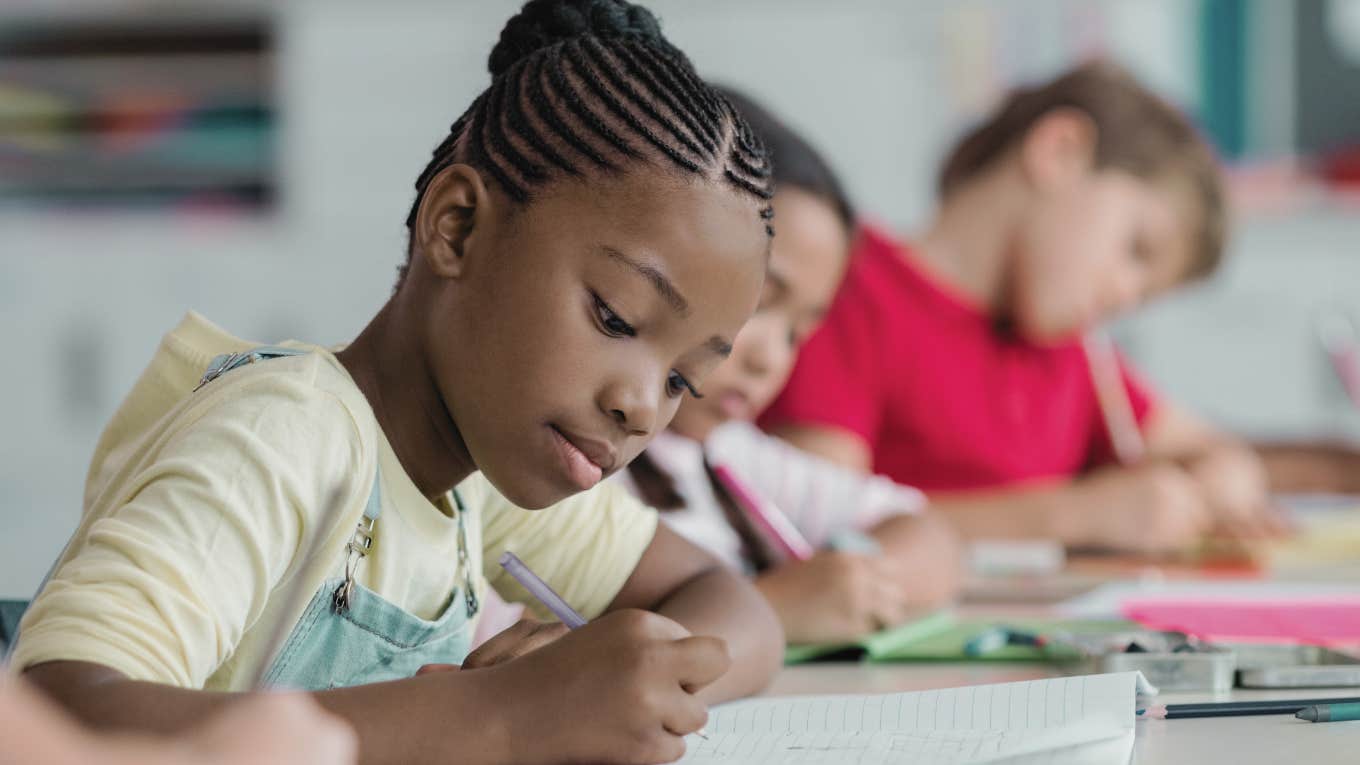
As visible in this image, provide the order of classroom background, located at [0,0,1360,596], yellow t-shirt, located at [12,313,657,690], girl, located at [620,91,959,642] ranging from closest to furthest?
yellow t-shirt, located at [12,313,657,690] → girl, located at [620,91,959,642] → classroom background, located at [0,0,1360,596]

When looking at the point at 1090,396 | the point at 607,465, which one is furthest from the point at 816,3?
the point at 607,465

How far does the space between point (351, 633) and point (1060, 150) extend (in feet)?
4.54

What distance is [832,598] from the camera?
0.88 m

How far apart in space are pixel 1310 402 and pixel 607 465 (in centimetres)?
276

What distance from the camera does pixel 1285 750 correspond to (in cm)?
56

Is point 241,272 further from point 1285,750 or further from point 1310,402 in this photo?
point 1285,750

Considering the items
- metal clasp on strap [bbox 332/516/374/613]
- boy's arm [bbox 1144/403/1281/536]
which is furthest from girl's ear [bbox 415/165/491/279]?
boy's arm [bbox 1144/403/1281/536]

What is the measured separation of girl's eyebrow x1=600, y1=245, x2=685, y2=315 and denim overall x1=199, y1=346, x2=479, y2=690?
127 millimetres

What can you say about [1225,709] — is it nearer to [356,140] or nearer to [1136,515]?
[1136,515]

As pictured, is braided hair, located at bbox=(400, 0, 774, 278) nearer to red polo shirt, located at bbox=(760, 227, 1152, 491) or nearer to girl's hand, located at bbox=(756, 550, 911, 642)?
girl's hand, located at bbox=(756, 550, 911, 642)

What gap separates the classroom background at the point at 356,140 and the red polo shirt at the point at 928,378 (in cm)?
136

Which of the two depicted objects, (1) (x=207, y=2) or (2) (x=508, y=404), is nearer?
(2) (x=508, y=404)

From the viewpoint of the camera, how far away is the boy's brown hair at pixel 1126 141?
67.2 inches

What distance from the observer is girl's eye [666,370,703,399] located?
0.60 metres
